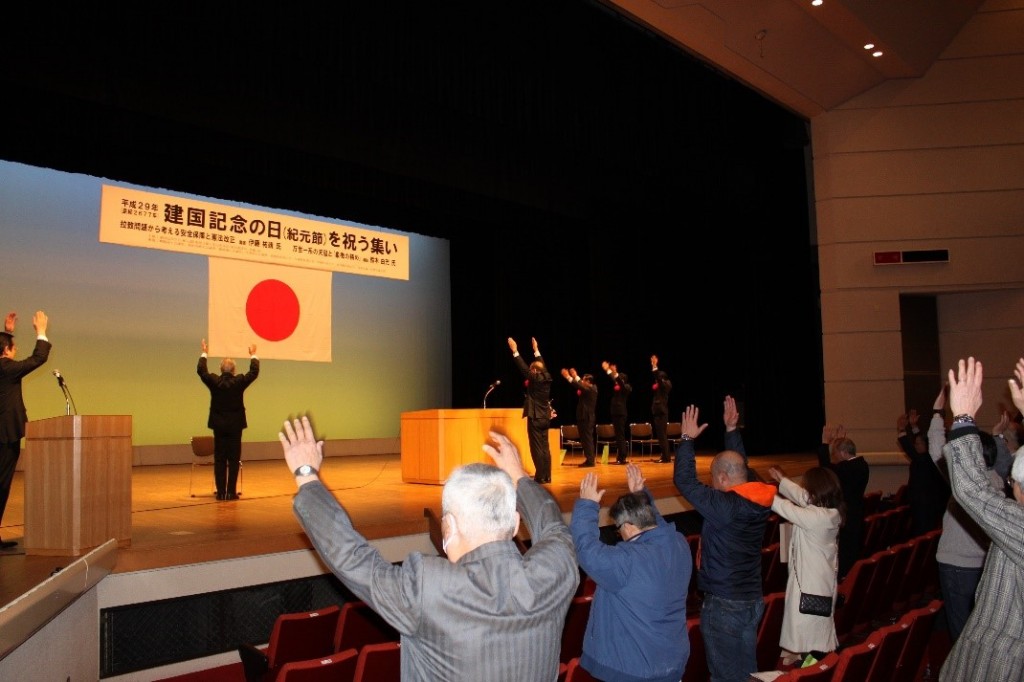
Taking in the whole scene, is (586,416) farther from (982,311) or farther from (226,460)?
(982,311)

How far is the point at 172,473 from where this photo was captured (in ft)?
33.4

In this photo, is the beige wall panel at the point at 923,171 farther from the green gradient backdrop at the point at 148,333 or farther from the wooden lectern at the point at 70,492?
the wooden lectern at the point at 70,492

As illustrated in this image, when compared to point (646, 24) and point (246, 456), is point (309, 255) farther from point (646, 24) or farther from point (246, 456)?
point (646, 24)

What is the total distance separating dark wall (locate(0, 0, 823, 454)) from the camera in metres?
8.30

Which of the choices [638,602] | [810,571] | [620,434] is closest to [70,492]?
[638,602]

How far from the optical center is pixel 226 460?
7.51m

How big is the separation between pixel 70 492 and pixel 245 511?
2042mm

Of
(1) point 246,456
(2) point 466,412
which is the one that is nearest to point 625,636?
(2) point 466,412

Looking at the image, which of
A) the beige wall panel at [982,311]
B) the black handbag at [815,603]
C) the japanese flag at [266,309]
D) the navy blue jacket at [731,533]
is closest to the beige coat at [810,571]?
the black handbag at [815,603]

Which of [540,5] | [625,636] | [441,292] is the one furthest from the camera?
[441,292]

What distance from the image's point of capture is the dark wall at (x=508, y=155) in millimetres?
8297

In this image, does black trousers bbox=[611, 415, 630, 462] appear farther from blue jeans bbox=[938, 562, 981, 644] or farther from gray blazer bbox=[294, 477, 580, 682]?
gray blazer bbox=[294, 477, 580, 682]

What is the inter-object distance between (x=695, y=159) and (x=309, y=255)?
6306 mm

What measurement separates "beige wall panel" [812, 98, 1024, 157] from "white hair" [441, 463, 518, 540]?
12.0m
